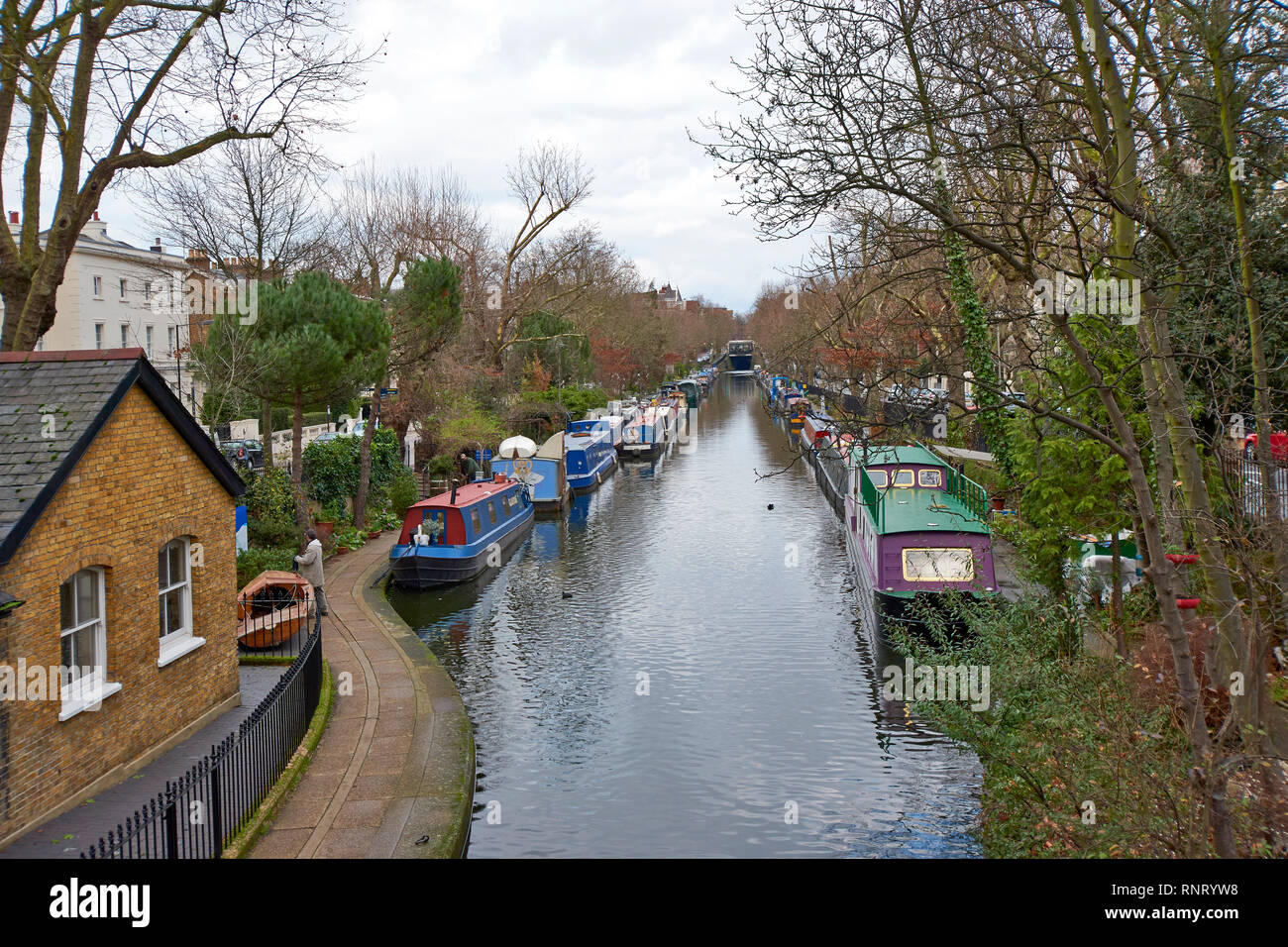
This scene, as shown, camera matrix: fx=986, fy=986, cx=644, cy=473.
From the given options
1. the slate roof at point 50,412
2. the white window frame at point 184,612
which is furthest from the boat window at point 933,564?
the slate roof at point 50,412

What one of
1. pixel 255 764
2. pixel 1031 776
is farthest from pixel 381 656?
pixel 1031 776

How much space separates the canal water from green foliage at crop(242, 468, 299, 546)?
3223 mm

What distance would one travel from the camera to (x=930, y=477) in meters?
22.7

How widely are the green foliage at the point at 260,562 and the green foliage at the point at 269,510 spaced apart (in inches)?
73.6

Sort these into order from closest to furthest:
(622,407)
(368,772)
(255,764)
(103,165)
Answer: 1. (255,764)
2. (368,772)
3. (103,165)
4. (622,407)

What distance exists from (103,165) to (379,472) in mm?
17844

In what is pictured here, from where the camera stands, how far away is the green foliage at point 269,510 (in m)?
23.4

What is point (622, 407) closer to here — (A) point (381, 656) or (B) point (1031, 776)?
(A) point (381, 656)

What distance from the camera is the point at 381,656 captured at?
57.0 feet

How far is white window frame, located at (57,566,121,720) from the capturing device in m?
9.89

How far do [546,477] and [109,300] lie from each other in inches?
1057

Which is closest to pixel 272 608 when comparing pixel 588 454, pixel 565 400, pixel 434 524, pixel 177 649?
pixel 177 649

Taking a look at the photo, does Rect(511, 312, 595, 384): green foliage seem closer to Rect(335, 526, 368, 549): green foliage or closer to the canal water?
Rect(335, 526, 368, 549): green foliage

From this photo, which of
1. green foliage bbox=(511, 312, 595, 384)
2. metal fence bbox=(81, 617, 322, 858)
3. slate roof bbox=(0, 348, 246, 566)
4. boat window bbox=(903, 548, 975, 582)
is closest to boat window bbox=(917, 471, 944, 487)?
boat window bbox=(903, 548, 975, 582)
